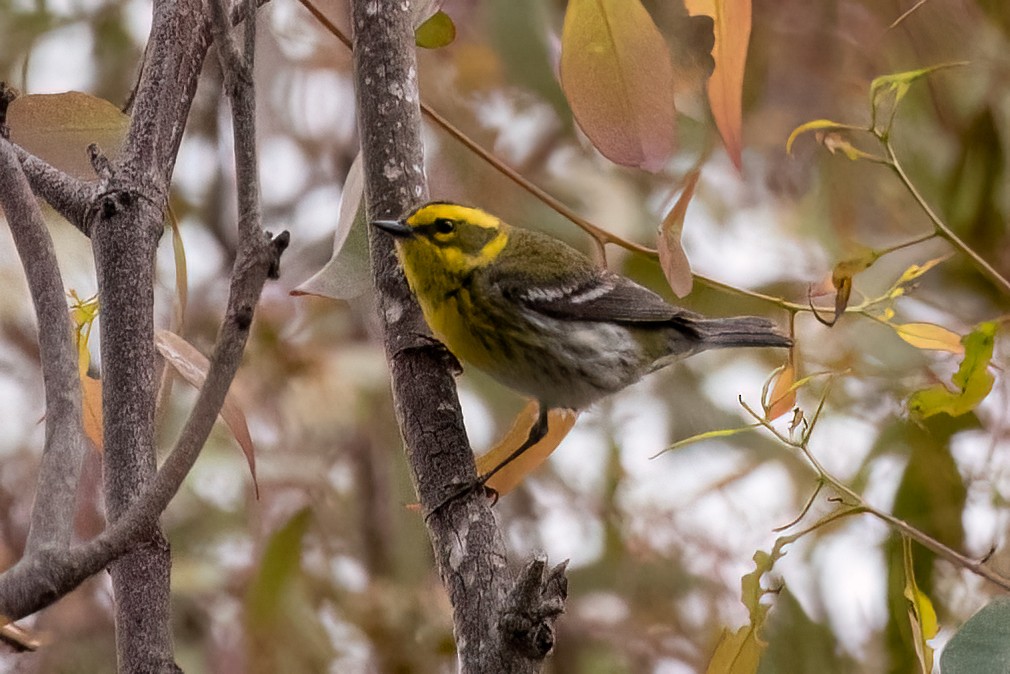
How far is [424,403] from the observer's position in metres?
1.13

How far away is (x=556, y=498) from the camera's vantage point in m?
1.90

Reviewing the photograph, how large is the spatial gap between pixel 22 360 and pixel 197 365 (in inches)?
38.7

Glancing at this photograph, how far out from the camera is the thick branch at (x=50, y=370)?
66cm

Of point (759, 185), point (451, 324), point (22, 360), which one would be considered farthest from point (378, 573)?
point (759, 185)

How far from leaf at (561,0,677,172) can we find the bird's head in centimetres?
29

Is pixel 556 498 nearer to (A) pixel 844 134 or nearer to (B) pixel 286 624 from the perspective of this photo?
(B) pixel 286 624

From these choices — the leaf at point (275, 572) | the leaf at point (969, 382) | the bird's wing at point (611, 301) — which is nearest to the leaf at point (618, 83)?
the leaf at point (969, 382)

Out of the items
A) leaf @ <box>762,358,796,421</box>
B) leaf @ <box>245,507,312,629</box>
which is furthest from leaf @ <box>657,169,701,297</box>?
leaf @ <box>245,507,312,629</box>

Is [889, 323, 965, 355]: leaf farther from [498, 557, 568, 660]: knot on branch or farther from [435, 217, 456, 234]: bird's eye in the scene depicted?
[435, 217, 456, 234]: bird's eye

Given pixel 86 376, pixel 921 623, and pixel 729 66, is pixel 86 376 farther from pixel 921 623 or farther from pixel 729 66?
pixel 921 623

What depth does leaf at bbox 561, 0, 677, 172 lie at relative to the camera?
1.04 meters

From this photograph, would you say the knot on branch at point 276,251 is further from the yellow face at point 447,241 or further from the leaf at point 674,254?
the yellow face at point 447,241

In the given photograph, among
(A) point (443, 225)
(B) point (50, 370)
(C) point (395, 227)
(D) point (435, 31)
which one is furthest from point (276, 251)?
(A) point (443, 225)

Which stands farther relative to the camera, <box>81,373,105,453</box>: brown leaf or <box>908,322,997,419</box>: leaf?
<box>81,373,105,453</box>: brown leaf
